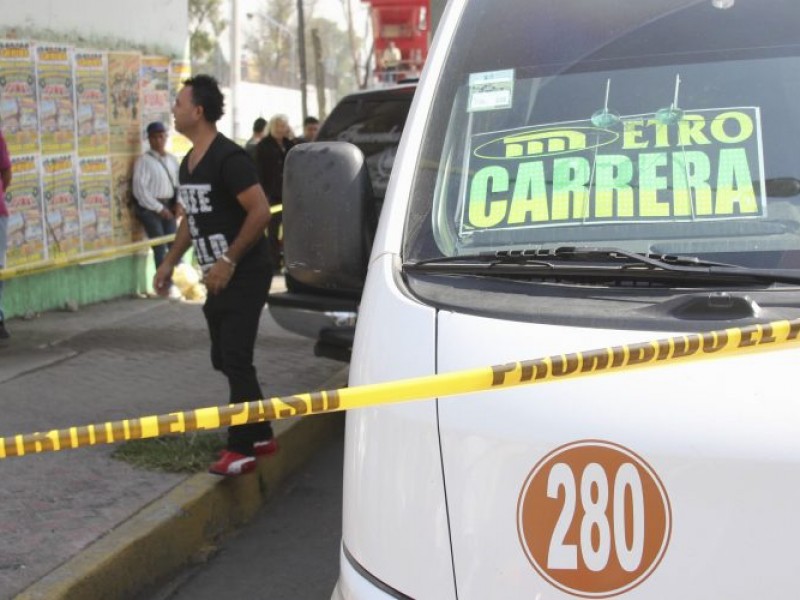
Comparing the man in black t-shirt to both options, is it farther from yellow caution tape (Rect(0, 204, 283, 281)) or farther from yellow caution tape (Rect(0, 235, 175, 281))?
yellow caution tape (Rect(0, 235, 175, 281))

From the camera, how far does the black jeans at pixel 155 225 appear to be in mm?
10180

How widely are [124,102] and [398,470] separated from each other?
8.51 metres

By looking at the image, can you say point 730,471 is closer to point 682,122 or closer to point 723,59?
point 682,122

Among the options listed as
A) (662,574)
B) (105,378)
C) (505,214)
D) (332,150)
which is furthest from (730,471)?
(105,378)

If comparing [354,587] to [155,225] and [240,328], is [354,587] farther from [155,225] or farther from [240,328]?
[155,225]

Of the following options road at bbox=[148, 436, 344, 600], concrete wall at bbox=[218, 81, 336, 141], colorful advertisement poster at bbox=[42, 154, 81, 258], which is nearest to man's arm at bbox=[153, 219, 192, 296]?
road at bbox=[148, 436, 344, 600]

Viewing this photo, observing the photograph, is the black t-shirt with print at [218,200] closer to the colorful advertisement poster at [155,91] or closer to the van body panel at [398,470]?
the van body panel at [398,470]

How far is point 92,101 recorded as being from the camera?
941 cm

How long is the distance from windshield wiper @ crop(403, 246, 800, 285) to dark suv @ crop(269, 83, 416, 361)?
9.47 feet

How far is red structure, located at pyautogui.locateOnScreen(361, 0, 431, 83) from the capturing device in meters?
17.3

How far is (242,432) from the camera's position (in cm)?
509

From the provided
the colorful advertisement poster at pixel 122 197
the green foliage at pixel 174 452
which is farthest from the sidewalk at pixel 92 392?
the colorful advertisement poster at pixel 122 197

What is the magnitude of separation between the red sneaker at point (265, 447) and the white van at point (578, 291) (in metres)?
2.30

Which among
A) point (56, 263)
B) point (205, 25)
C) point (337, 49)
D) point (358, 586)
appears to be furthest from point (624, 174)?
point (337, 49)
